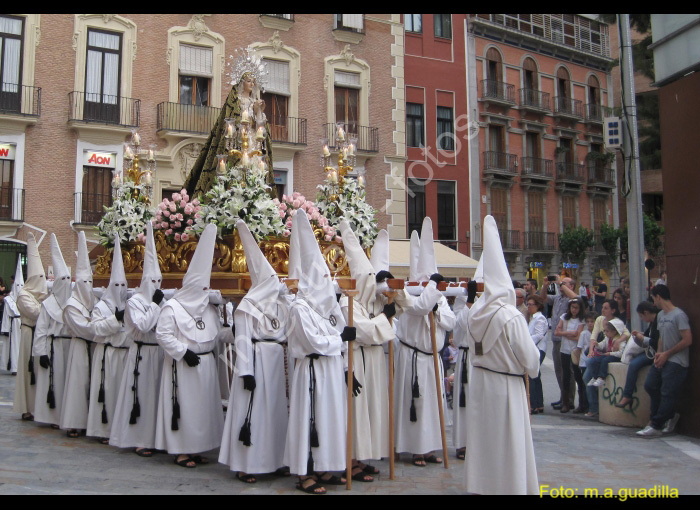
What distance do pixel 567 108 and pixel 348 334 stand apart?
26.0m

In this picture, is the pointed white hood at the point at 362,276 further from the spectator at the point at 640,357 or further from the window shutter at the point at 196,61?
the window shutter at the point at 196,61

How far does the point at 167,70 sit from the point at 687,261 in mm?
15216

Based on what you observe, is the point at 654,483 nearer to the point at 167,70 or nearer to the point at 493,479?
the point at 493,479

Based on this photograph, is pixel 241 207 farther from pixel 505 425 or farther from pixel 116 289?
pixel 505 425

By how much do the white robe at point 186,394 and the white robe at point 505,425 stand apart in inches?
103

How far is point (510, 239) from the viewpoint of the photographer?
26.9 metres

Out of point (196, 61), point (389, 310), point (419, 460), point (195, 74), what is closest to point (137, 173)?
point (389, 310)

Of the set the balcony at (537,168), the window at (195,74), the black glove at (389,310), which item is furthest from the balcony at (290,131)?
the black glove at (389,310)

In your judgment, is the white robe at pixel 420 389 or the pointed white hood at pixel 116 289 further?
the pointed white hood at pixel 116 289

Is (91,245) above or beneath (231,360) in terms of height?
above

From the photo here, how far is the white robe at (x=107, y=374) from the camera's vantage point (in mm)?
7480

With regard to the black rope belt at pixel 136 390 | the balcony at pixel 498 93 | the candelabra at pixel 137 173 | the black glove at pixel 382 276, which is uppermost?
the balcony at pixel 498 93

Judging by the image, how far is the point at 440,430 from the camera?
6695 millimetres

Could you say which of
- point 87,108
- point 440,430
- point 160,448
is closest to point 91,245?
point 87,108
